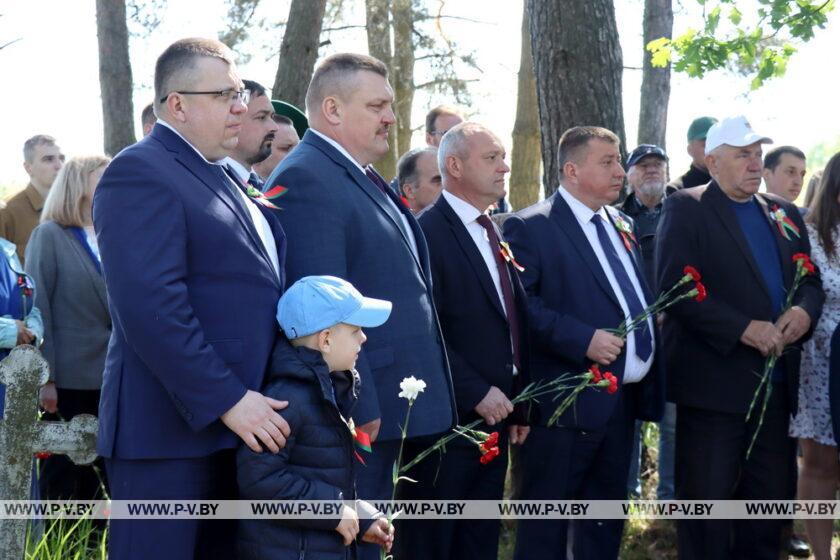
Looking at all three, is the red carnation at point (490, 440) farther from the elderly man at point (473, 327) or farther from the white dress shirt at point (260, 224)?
the white dress shirt at point (260, 224)

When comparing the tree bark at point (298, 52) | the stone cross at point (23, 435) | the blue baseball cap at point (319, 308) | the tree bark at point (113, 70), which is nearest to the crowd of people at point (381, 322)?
the blue baseball cap at point (319, 308)

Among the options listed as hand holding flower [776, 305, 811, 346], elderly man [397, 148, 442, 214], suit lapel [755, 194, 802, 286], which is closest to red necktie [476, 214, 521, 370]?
A: elderly man [397, 148, 442, 214]

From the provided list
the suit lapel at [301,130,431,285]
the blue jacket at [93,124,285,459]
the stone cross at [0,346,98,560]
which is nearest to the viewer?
the blue jacket at [93,124,285,459]

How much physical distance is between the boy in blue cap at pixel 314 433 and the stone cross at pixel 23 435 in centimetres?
79

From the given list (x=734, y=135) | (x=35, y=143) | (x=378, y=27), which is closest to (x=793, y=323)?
(x=734, y=135)

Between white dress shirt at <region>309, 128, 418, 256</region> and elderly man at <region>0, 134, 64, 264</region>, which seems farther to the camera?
elderly man at <region>0, 134, 64, 264</region>

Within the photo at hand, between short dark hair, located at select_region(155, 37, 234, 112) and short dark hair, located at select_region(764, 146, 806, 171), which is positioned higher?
short dark hair, located at select_region(155, 37, 234, 112)

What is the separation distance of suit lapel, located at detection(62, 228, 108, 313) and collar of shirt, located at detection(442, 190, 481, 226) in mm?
1998

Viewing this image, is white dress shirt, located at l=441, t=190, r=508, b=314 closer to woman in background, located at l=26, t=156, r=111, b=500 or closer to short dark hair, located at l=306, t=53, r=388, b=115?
short dark hair, located at l=306, t=53, r=388, b=115

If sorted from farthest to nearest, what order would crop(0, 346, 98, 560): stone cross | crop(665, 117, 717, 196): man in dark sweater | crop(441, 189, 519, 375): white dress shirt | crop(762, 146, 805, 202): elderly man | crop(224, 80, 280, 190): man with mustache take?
crop(762, 146, 805, 202): elderly man < crop(665, 117, 717, 196): man in dark sweater < crop(441, 189, 519, 375): white dress shirt < crop(224, 80, 280, 190): man with mustache < crop(0, 346, 98, 560): stone cross

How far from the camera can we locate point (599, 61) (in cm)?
709

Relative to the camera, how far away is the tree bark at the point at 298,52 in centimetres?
1033

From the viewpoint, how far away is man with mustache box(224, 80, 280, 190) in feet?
13.8

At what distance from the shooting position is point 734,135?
5723 millimetres
